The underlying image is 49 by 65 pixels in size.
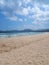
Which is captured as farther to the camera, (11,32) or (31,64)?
(11,32)

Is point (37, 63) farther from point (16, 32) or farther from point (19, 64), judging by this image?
point (16, 32)

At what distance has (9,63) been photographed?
3160mm

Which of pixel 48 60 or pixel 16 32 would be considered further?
pixel 16 32

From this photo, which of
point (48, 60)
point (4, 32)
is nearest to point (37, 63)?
point (48, 60)

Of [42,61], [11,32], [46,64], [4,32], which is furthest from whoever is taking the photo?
[11,32]

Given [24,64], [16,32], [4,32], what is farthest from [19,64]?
[16,32]

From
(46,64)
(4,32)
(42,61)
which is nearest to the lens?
(46,64)

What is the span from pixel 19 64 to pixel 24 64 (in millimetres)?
109

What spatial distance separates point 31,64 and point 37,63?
0.14m

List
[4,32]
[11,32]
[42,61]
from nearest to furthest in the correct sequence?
[42,61], [4,32], [11,32]

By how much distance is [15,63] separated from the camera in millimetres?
3162

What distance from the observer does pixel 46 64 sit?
2986 mm

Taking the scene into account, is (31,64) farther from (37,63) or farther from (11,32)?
(11,32)

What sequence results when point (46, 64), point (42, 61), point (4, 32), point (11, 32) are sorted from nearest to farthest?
point (46, 64) < point (42, 61) < point (4, 32) < point (11, 32)
